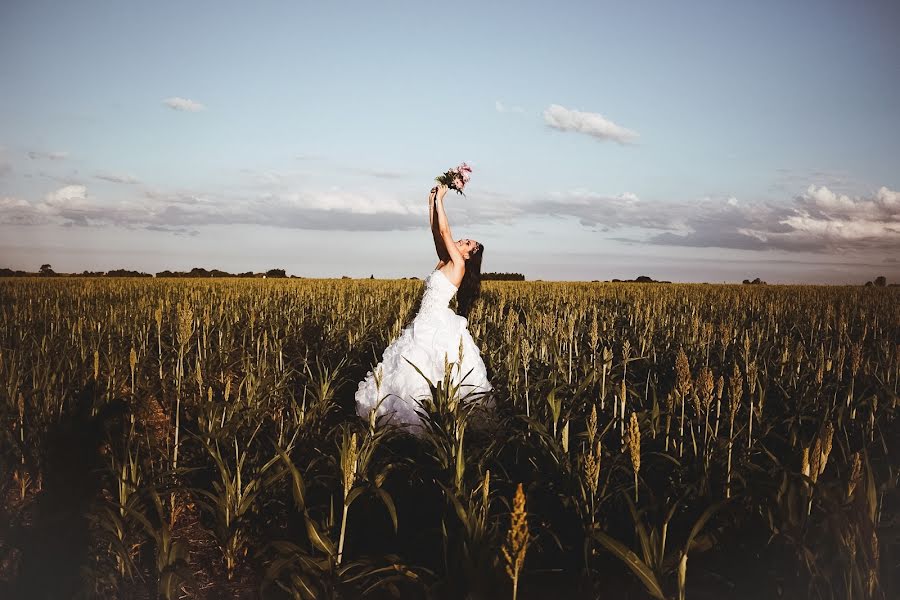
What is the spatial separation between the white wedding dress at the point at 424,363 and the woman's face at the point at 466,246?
393mm

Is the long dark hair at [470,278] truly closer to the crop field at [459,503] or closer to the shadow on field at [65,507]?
the crop field at [459,503]

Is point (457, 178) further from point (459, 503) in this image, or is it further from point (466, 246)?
point (459, 503)

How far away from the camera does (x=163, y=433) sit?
5.75m

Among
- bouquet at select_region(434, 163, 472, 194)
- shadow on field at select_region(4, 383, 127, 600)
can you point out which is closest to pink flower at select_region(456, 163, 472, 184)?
bouquet at select_region(434, 163, 472, 194)

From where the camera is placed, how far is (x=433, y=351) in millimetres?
5824

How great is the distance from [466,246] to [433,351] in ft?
4.75

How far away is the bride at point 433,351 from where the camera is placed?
5.52 m

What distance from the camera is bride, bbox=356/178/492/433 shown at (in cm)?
552

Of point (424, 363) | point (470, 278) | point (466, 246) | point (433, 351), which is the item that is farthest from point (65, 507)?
point (470, 278)

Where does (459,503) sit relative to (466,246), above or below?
below

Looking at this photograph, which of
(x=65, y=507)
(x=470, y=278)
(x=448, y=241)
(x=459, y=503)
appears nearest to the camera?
(x=459, y=503)

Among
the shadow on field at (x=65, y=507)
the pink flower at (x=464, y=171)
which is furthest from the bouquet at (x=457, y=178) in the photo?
the shadow on field at (x=65, y=507)

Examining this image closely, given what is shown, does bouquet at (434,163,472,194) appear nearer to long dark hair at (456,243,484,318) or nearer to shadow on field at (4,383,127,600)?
long dark hair at (456,243,484,318)

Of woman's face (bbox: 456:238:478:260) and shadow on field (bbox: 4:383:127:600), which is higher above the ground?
woman's face (bbox: 456:238:478:260)
